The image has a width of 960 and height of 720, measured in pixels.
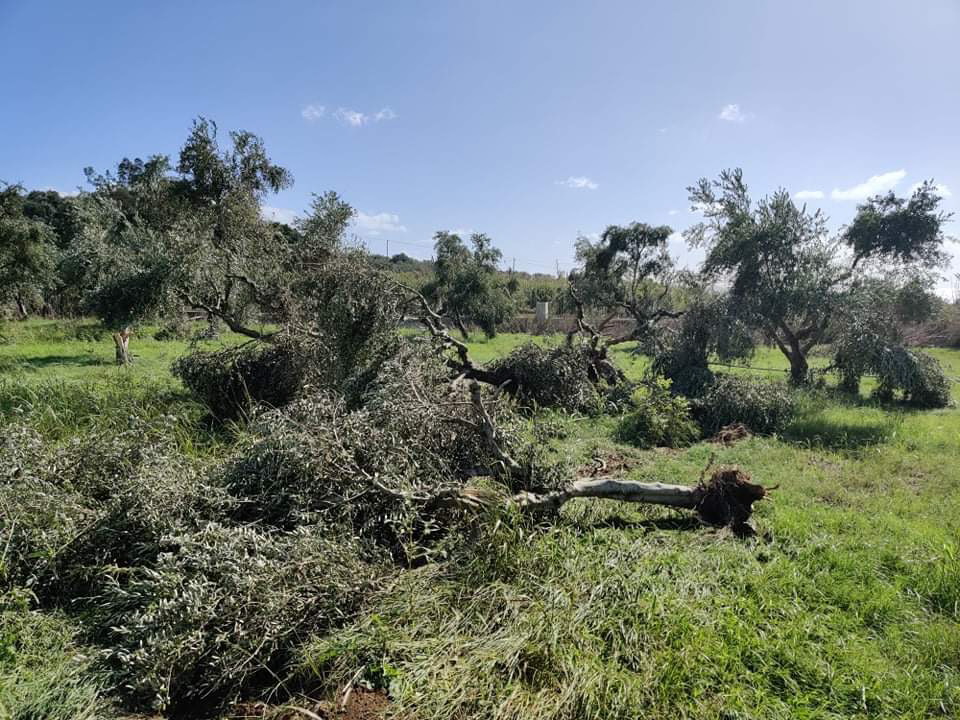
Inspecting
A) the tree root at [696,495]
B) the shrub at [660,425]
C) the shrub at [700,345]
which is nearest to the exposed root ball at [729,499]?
the tree root at [696,495]

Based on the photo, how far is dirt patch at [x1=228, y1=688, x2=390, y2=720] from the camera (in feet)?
7.77

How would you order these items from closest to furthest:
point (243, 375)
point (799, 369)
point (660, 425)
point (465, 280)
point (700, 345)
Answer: point (660, 425)
point (243, 375)
point (700, 345)
point (799, 369)
point (465, 280)

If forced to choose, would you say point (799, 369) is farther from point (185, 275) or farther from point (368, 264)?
point (185, 275)

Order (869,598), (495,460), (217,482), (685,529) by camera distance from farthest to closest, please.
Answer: (495,460) < (685,529) < (217,482) < (869,598)

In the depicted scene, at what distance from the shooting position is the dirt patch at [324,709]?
2.37 metres

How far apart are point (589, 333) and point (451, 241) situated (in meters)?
10.1

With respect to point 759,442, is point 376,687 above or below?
below

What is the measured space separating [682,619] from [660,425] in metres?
4.54

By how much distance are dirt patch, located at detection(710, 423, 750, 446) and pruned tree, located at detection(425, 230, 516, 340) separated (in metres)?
13.0

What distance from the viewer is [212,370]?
826 centimetres

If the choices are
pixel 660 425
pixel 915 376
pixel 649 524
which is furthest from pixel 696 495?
pixel 915 376

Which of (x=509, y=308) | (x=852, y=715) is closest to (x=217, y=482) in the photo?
(x=852, y=715)

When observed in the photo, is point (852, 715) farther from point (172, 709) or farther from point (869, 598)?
point (172, 709)

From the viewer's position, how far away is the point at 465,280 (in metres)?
19.9
